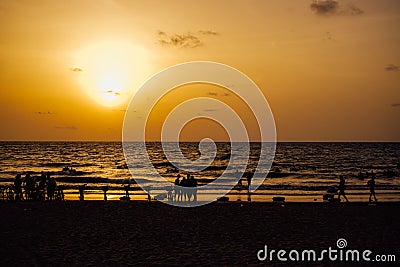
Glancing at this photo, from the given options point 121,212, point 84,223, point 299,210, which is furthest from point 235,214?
point 84,223

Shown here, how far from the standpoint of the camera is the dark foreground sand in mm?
13953

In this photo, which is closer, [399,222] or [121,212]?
[399,222]

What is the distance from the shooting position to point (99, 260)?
44.2ft

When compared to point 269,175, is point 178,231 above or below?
below

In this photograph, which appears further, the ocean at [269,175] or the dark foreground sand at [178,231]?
the ocean at [269,175]

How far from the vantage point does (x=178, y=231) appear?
18.0 meters

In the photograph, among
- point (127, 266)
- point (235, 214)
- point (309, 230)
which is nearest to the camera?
point (127, 266)

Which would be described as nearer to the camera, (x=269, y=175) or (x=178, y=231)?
(x=178, y=231)

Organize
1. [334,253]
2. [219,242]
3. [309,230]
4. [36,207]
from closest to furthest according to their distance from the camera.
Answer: [334,253], [219,242], [309,230], [36,207]

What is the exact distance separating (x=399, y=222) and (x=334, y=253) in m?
6.79

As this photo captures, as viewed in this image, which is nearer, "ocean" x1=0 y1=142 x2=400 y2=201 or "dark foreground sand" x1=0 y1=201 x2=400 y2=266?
"dark foreground sand" x1=0 y1=201 x2=400 y2=266

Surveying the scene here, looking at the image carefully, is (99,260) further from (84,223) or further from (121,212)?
(121,212)

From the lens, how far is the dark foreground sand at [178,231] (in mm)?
13953

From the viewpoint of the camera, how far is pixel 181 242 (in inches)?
627
